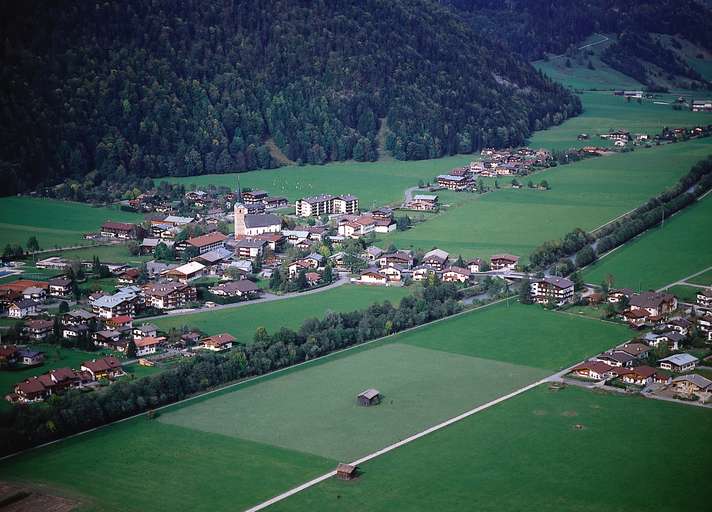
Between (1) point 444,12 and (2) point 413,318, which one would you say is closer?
(2) point 413,318

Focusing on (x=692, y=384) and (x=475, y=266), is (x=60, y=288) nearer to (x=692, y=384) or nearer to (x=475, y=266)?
(x=475, y=266)

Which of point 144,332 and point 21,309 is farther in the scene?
point 21,309

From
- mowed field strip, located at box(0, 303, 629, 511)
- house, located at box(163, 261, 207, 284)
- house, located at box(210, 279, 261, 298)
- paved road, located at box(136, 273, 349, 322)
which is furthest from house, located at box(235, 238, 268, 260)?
mowed field strip, located at box(0, 303, 629, 511)

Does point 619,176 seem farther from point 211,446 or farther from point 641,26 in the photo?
point 641,26

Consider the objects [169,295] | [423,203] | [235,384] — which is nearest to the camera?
Result: [235,384]

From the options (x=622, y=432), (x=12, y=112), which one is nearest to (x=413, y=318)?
(x=622, y=432)

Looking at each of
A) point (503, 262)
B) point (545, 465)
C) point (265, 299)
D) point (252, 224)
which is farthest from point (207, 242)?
point (545, 465)
